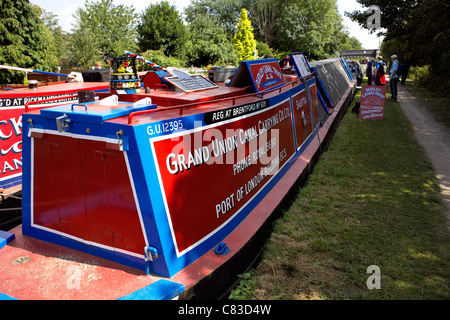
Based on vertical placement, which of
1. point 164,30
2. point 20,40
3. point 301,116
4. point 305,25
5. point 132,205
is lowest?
point 132,205

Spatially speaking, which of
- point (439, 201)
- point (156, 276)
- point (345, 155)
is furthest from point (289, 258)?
point (345, 155)

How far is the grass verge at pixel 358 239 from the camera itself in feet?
10.2

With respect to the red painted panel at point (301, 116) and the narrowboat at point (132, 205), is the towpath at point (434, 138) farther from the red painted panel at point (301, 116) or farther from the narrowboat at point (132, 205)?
the narrowboat at point (132, 205)

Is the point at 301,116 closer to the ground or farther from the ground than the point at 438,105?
farther from the ground

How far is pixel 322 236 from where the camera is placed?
3998 mm

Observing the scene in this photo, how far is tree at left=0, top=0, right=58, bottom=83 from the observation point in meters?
20.3

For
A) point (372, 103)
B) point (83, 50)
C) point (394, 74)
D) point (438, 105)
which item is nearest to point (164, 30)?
point (83, 50)

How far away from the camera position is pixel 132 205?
2.43 m

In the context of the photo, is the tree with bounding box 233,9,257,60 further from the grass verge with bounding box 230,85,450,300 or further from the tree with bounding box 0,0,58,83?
the grass verge with bounding box 230,85,450,300

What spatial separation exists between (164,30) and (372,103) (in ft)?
90.8

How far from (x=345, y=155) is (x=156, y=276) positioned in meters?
5.68

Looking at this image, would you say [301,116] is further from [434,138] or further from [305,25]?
[305,25]

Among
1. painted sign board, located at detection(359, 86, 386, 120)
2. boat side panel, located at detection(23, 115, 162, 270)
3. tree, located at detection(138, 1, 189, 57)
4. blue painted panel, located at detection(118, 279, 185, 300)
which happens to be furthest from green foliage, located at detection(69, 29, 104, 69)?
blue painted panel, located at detection(118, 279, 185, 300)

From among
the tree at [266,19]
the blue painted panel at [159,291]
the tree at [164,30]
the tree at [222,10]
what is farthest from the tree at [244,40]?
the blue painted panel at [159,291]
